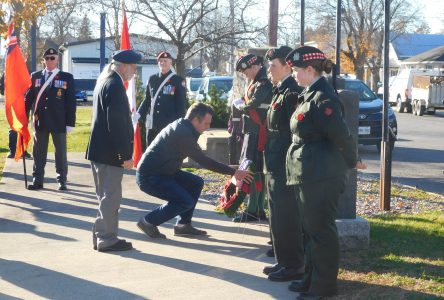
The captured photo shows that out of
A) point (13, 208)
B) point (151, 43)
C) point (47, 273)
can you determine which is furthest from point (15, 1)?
point (47, 273)

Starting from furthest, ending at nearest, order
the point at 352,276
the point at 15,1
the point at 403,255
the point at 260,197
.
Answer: the point at 15,1 → the point at 260,197 → the point at 403,255 → the point at 352,276

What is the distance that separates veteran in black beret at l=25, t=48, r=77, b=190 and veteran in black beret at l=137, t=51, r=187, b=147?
1.28 m

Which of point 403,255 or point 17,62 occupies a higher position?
point 17,62

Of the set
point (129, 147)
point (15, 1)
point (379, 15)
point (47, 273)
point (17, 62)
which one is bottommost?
point (47, 273)

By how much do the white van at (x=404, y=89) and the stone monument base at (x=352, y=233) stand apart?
1207 inches

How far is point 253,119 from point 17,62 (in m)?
4.49

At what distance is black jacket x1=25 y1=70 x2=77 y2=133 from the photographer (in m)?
11.0

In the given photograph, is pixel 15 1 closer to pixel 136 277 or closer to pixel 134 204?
pixel 134 204

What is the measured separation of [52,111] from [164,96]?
1697mm

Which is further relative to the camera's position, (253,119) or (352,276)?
(253,119)

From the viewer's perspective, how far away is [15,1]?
1648cm

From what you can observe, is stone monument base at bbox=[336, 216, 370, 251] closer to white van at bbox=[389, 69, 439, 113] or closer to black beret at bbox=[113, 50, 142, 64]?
black beret at bbox=[113, 50, 142, 64]

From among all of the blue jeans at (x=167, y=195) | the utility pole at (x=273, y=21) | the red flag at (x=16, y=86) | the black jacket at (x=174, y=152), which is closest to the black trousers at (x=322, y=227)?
the black jacket at (x=174, y=152)

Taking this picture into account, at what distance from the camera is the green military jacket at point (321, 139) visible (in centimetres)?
541
